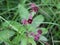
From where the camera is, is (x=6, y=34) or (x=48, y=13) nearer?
(x=6, y=34)

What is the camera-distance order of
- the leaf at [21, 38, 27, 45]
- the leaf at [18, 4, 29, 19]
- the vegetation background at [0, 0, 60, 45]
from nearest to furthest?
1. the leaf at [21, 38, 27, 45]
2. the leaf at [18, 4, 29, 19]
3. the vegetation background at [0, 0, 60, 45]

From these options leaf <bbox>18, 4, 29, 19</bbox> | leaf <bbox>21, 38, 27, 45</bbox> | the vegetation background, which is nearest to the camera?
leaf <bbox>21, 38, 27, 45</bbox>

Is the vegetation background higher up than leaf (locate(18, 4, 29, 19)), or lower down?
lower down

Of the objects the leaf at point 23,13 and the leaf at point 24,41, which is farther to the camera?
the leaf at point 23,13

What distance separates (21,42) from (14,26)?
0.12 m

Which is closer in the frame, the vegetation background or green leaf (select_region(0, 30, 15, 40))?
green leaf (select_region(0, 30, 15, 40))

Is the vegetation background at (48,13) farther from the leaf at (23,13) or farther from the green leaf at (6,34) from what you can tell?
the green leaf at (6,34)

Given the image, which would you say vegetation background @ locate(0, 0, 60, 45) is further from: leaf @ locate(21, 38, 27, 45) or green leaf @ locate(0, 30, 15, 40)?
leaf @ locate(21, 38, 27, 45)

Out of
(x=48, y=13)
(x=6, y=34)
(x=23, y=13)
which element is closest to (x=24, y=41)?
(x=6, y=34)

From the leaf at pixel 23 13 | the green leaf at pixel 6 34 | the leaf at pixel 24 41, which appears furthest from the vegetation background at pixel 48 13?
the leaf at pixel 24 41

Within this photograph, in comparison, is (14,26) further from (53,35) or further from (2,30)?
(53,35)

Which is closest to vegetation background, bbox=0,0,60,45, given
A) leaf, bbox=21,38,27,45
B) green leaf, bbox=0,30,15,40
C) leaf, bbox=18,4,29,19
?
leaf, bbox=18,4,29,19

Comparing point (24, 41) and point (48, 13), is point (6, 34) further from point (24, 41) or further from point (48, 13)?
point (48, 13)

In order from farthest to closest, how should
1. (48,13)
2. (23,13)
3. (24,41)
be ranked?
1. (48,13)
2. (23,13)
3. (24,41)
